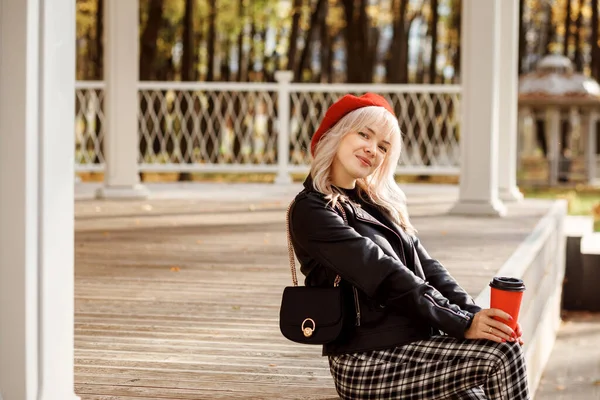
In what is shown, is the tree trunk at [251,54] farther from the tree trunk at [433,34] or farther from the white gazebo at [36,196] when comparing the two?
the white gazebo at [36,196]

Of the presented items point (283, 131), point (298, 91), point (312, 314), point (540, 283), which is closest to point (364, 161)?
point (312, 314)

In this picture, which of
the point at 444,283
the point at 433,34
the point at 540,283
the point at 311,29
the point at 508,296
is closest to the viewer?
the point at 508,296

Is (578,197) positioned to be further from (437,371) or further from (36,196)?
(36,196)

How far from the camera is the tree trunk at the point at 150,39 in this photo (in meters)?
17.5

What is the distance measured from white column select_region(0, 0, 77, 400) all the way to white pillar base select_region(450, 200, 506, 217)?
6.97m

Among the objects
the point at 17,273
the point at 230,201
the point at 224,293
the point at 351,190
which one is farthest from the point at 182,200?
the point at 17,273

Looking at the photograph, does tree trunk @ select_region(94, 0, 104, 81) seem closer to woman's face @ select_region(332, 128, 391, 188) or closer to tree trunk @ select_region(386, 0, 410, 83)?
tree trunk @ select_region(386, 0, 410, 83)

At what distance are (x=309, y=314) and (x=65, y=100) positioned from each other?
0.93 meters

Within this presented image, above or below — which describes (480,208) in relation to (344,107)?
below

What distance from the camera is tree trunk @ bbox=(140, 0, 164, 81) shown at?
17453 millimetres

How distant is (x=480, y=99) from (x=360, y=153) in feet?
20.0

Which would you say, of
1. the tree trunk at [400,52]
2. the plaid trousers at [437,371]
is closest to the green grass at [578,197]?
the tree trunk at [400,52]

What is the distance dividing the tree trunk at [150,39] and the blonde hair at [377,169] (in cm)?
1488

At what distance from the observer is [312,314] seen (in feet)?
9.17
